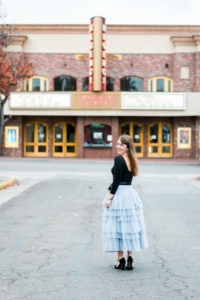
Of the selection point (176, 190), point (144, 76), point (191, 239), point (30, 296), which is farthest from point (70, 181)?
point (144, 76)

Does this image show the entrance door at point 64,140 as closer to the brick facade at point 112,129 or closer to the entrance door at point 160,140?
→ the brick facade at point 112,129

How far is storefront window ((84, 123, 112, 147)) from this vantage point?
38.2m

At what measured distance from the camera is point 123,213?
21.8ft

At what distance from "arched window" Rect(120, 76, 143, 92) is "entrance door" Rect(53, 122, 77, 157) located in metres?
4.79

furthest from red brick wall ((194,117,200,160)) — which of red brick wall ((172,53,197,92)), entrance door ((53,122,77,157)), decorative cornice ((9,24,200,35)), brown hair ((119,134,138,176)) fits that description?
brown hair ((119,134,138,176))

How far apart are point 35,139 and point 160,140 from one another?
931 centimetres

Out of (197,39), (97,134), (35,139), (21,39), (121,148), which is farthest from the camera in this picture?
(35,139)

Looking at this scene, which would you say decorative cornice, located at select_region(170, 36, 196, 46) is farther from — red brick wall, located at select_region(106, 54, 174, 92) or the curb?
the curb

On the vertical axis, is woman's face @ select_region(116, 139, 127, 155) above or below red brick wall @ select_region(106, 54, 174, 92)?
below

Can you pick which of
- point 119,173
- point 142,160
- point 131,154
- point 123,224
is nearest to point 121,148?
point 131,154

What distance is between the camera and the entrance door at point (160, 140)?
3872 cm

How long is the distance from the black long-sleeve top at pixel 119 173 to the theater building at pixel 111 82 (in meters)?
30.3

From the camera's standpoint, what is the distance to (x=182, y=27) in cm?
3869

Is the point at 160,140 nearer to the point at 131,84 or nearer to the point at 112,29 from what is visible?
the point at 131,84
